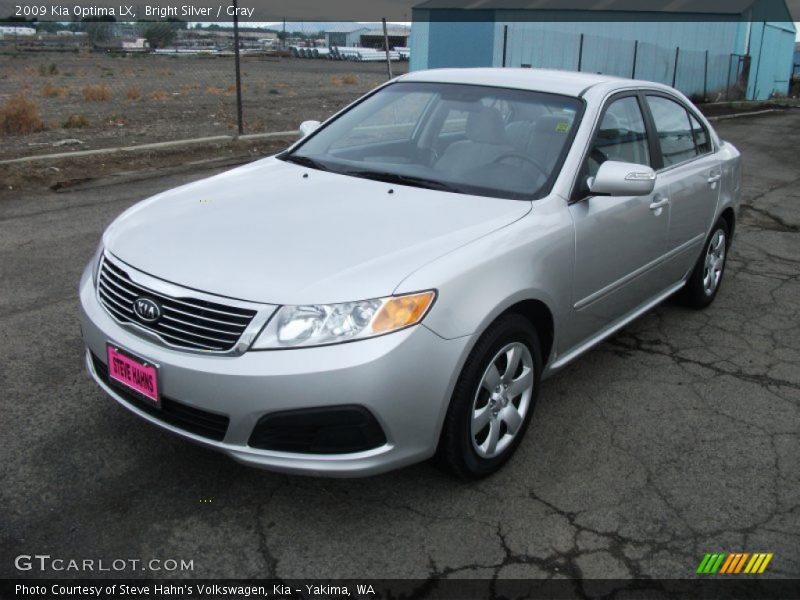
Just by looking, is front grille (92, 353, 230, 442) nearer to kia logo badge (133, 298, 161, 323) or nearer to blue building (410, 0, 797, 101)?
kia logo badge (133, 298, 161, 323)

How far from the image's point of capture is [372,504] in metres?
3.09

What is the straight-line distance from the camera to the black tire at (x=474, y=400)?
2912 mm

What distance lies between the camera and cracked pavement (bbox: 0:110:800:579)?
2.78 meters

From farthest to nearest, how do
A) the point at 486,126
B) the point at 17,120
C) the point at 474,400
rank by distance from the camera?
the point at 17,120 < the point at 486,126 < the point at 474,400

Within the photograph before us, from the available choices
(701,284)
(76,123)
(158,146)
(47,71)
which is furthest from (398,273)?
(47,71)

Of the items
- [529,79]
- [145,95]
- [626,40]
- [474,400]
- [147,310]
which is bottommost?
[145,95]

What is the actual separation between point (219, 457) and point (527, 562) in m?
1.38

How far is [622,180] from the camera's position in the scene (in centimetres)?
353

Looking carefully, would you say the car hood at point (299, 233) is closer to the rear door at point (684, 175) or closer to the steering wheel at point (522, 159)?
the steering wheel at point (522, 159)

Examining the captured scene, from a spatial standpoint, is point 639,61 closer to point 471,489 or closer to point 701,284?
point 701,284

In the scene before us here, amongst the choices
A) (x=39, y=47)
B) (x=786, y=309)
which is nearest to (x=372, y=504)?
(x=786, y=309)

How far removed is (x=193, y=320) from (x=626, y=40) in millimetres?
26989

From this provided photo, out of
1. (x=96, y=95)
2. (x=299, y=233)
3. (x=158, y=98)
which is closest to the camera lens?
(x=299, y=233)

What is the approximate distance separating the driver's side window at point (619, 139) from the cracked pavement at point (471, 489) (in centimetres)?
117
